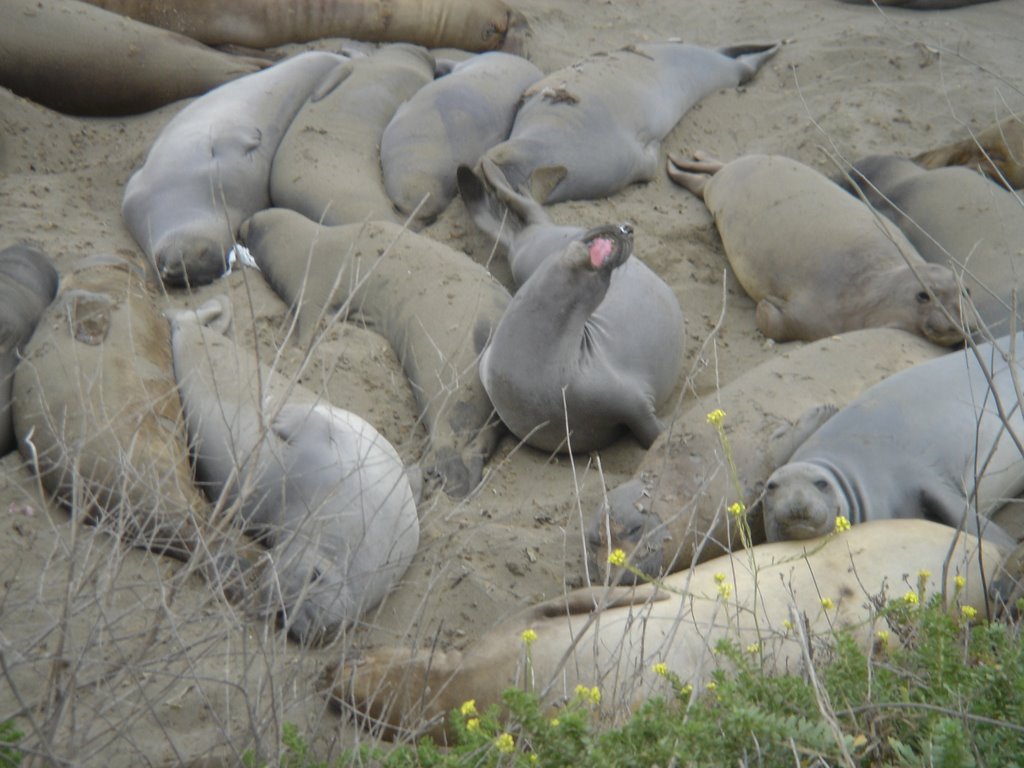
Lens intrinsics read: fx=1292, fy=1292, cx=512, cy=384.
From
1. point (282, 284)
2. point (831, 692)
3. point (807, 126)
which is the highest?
point (831, 692)

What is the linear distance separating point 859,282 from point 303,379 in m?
2.31

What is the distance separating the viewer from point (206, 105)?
6.43m

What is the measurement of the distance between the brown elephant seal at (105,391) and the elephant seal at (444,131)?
156 centimetres

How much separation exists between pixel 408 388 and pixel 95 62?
290 centimetres

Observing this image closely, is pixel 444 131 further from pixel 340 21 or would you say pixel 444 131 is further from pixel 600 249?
pixel 600 249

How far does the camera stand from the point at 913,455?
404 centimetres

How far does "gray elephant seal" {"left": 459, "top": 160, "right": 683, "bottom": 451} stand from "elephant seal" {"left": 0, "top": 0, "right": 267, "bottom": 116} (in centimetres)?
296

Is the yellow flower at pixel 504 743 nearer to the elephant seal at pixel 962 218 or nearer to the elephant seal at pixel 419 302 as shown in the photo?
the elephant seal at pixel 419 302

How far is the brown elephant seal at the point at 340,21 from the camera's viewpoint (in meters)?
7.18

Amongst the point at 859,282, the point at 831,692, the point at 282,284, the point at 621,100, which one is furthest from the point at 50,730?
the point at 621,100

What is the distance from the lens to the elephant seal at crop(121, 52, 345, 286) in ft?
18.0

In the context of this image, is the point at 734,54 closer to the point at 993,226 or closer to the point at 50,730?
the point at 993,226

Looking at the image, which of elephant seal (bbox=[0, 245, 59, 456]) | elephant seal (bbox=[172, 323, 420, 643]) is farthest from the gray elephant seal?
elephant seal (bbox=[0, 245, 59, 456])


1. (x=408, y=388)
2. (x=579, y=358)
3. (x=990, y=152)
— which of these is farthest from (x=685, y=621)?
(x=990, y=152)
